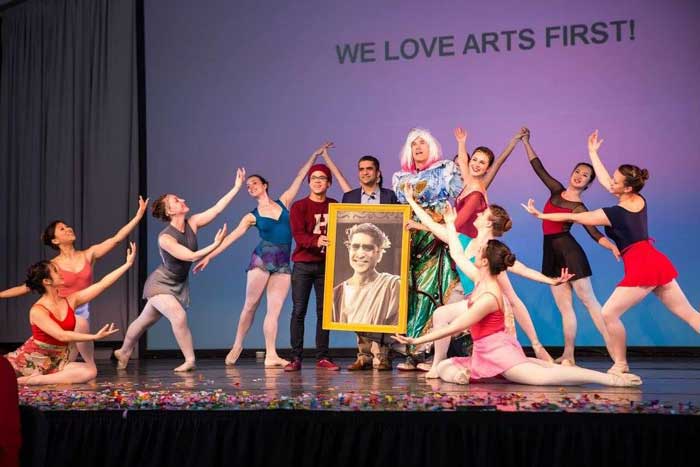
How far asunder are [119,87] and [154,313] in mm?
3907

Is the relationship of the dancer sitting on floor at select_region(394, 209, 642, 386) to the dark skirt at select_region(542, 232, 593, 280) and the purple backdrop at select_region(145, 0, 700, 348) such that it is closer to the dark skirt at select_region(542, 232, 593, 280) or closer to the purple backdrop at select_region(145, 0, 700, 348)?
the dark skirt at select_region(542, 232, 593, 280)

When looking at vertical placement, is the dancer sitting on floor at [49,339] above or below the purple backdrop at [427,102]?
below

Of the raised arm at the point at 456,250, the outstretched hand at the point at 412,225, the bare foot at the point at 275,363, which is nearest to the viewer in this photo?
the raised arm at the point at 456,250

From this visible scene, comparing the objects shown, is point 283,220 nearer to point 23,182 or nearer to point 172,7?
point 172,7

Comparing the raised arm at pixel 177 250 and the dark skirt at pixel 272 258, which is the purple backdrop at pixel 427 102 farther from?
the raised arm at pixel 177 250

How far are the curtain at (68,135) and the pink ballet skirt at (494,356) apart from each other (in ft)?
18.6

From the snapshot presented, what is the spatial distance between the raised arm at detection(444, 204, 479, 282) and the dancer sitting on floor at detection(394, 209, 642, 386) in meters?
0.02

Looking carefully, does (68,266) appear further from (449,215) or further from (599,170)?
(599,170)

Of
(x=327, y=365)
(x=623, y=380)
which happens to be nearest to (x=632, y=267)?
(x=623, y=380)

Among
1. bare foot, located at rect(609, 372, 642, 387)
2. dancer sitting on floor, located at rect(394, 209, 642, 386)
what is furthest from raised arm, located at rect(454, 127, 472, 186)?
bare foot, located at rect(609, 372, 642, 387)

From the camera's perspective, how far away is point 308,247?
24.1 feet

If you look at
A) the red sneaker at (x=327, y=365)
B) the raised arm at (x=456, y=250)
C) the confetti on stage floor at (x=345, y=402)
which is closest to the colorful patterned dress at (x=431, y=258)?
the raised arm at (x=456, y=250)

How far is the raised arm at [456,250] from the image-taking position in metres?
5.70

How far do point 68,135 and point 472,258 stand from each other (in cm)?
620
